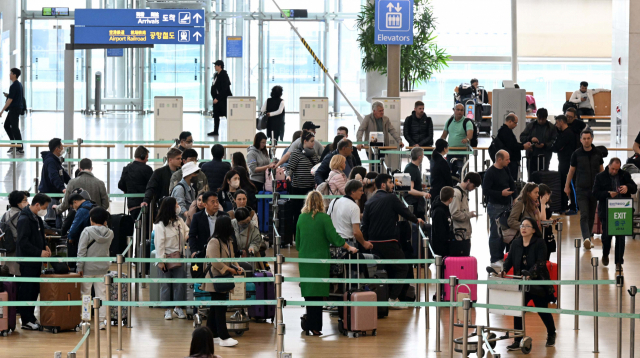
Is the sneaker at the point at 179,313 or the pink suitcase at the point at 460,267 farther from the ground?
the pink suitcase at the point at 460,267

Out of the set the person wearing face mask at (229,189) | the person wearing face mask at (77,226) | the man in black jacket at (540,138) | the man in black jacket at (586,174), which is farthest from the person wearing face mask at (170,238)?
the man in black jacket at (540,138)

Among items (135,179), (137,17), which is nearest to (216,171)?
(135,179)

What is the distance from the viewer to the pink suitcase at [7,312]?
8.53 metres

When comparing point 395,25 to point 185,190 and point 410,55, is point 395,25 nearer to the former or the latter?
point 410,55

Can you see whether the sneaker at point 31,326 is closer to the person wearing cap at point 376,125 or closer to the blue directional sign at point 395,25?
the person wearing cap at point 376,125

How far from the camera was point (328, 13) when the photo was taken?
101ft

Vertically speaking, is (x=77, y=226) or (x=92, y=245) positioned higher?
(x=77, y=226)

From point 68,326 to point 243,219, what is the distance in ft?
6.66

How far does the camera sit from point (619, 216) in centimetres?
1056

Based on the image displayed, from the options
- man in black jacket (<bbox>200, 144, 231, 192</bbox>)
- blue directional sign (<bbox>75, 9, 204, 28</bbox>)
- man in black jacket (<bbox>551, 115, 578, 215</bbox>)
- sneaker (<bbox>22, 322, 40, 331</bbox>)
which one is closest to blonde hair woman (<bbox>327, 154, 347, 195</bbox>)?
man in black jacket (<bbox>200, 144, 231, 192</bbox>)

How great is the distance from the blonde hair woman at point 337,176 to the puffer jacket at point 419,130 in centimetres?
473

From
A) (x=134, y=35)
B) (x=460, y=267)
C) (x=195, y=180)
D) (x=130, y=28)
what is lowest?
(x=460, y=267)

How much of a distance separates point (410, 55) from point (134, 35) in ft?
39.0

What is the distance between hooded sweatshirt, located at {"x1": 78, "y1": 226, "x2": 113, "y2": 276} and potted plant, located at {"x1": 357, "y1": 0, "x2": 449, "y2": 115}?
18.5 metres
